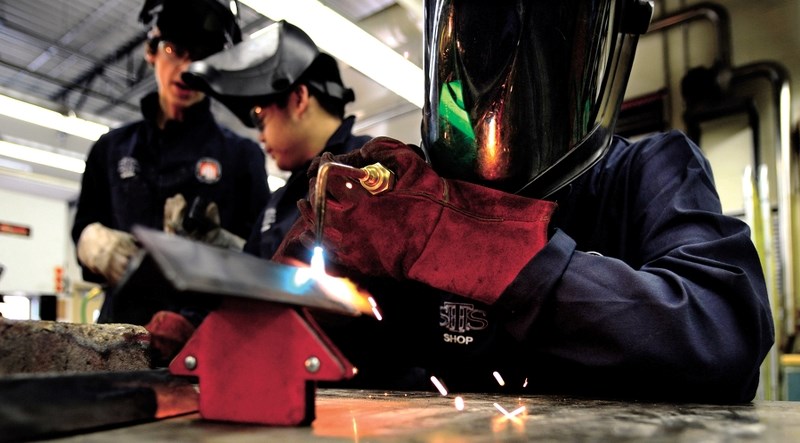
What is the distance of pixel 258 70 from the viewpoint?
65.6 inches

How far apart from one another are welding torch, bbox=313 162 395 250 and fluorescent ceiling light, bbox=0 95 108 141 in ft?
13.6

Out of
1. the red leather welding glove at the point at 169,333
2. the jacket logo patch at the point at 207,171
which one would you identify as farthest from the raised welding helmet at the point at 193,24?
the red leather welding glove at the point at 169,333

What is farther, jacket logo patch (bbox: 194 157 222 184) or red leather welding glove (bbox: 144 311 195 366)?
jacket logo patch (bbox: 194 157 222 184)

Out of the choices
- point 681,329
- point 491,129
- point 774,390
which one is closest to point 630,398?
point 681,329

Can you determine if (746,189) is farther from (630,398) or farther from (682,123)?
(630,398)

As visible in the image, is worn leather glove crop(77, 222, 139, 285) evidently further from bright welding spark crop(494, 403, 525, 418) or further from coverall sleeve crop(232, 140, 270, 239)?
bright welding spark crop(494, 403, 525, 418)

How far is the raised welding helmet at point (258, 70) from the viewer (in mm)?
1599

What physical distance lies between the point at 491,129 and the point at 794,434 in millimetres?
477

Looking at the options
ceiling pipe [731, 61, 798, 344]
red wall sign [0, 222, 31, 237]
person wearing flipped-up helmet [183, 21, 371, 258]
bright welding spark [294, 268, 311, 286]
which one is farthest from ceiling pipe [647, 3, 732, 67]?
red wall sign [0, 222, 31, 237]

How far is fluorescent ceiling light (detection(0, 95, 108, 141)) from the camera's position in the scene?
4430 mm

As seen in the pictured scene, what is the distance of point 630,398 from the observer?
833 millimetres

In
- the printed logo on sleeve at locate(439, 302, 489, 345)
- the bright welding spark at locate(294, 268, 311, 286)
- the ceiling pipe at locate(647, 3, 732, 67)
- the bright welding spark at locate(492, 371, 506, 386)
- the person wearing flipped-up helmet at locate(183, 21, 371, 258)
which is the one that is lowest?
the bright welding spark at locate(492, 371, 506, 386)

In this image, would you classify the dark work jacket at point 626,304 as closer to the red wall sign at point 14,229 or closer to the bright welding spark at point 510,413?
the bright welding spark at point 510,413

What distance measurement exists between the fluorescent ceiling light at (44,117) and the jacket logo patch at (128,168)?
2.55 meters
